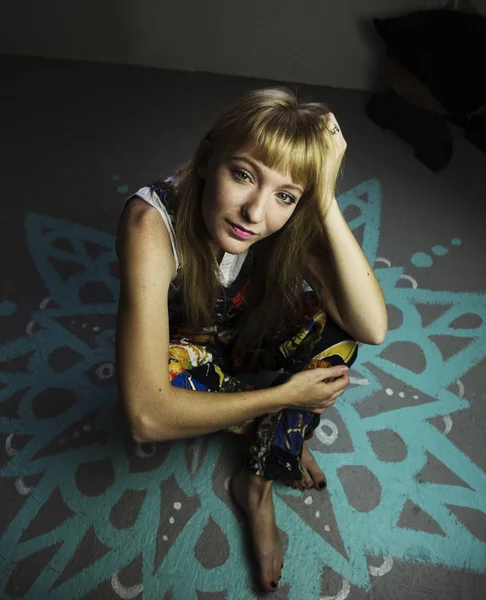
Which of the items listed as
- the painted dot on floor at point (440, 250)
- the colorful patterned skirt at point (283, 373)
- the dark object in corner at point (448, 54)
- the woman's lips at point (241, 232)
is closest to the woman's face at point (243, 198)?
the woman's lips at point (241, 232)

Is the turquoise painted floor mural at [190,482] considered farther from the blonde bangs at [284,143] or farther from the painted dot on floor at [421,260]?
the blonde bangs at [284,143]

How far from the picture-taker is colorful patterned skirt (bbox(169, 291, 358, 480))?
106cm

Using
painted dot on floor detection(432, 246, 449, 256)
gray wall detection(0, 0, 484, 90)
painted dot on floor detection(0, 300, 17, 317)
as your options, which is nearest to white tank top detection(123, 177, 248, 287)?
painted dot on floor detection(0, 300, 17, 317)

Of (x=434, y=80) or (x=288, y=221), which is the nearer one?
(x=288, y=221)

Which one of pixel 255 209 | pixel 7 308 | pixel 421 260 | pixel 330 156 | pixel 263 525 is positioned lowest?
pixel 263 525

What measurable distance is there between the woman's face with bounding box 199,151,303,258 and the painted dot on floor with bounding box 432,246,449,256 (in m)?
0.95

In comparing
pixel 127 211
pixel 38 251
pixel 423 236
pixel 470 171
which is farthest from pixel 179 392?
pixel 470 171

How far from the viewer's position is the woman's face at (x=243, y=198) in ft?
2.81

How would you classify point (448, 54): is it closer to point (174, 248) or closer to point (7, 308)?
point (174, 248)

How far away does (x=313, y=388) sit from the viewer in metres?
1.03

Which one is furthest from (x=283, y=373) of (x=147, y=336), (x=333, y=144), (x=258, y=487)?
(x=333, y=144)

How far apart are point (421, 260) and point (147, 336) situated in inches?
42.7

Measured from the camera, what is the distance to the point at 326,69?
7.23ft

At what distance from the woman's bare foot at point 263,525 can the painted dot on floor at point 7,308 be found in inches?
30.1
